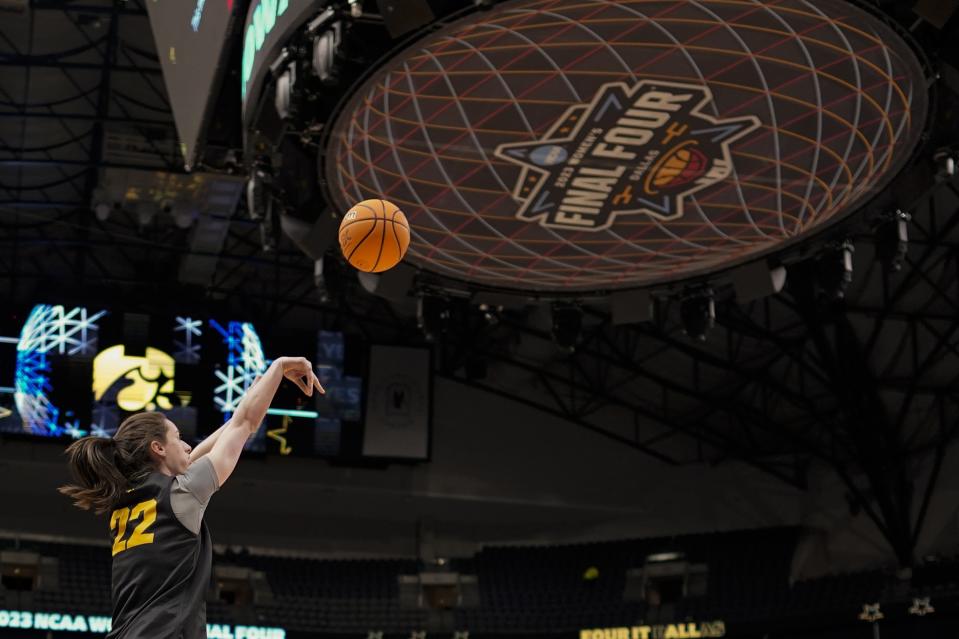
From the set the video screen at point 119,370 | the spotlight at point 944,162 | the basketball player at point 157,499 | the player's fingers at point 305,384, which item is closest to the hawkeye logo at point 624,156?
the spotlight at point 944,162

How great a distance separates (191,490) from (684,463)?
35.3 m

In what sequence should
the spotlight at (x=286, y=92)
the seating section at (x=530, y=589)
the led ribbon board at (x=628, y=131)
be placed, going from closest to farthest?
the led ribbon board at (x=628, y=131) < the spotlight at (x=286, y=92) < the seating section at (x=530, y=589)

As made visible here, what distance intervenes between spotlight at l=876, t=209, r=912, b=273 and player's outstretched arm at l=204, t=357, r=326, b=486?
12244mm

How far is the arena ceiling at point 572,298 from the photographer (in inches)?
850

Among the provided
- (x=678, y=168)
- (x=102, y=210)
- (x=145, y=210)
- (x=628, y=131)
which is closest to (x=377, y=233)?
(x=628, y=131)

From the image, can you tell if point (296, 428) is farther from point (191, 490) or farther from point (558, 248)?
point (191, 490)

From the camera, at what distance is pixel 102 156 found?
2772cm

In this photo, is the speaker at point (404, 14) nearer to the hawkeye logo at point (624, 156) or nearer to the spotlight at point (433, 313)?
the hawkeye logo at point (624, 156)

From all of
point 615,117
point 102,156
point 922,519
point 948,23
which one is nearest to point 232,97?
point 615,117

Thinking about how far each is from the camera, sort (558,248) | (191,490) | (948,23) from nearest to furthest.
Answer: (191,490)
(948,23)
(558,248)

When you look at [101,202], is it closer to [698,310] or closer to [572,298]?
[572,298]

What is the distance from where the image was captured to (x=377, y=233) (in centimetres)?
1096

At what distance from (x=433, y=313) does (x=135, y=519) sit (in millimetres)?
12598

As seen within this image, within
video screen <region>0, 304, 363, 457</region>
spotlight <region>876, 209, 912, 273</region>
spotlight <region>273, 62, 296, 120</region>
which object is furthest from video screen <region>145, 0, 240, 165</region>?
video screen <region>0, 304, 363, 457</region>
